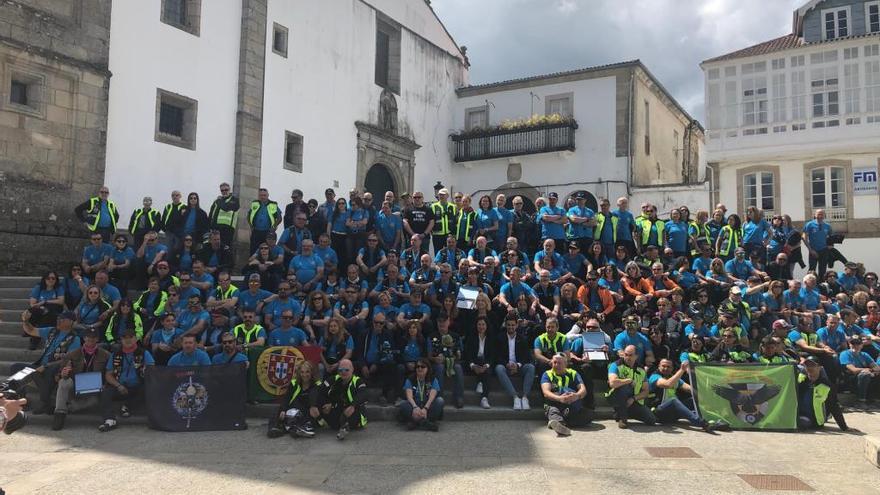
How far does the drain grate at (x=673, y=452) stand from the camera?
22.1 feet

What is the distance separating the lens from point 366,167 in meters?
20.7

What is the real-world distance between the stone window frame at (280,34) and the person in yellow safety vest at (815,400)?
48.0ft

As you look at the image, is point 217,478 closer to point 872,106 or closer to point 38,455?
point 38,455

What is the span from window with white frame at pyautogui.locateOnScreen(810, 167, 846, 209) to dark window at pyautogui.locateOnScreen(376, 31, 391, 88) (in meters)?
13.5

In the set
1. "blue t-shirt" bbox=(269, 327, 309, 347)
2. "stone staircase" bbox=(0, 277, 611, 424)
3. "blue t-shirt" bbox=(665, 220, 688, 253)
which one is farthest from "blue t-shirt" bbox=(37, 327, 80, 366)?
"blue t-shirt" bbox=(665, 220, 688, 253)

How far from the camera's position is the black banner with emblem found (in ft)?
26.2

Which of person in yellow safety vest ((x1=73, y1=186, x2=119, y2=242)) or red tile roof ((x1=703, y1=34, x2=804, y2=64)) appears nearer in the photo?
person in yellow safety vest ((x1=73, y1=186, x2=119, y2=242))

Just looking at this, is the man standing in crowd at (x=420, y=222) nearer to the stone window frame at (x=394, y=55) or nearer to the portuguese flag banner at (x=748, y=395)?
the portuguese flag banner at (x=748, y=395)

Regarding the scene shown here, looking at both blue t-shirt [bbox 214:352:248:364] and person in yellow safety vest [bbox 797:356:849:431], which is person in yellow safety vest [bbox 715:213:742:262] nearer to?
person in yellow safety vest [bbox 797:356:849:431]

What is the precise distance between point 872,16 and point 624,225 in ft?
49.7

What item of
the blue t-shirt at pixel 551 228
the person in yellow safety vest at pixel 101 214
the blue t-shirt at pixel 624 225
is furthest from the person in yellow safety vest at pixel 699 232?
the person in yellow safety vest at pixel 101 214

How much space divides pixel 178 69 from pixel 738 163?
16.4 meters

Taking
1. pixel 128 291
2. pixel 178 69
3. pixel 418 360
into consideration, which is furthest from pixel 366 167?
pixel 418 360

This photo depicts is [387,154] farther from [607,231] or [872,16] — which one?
[872,16]
